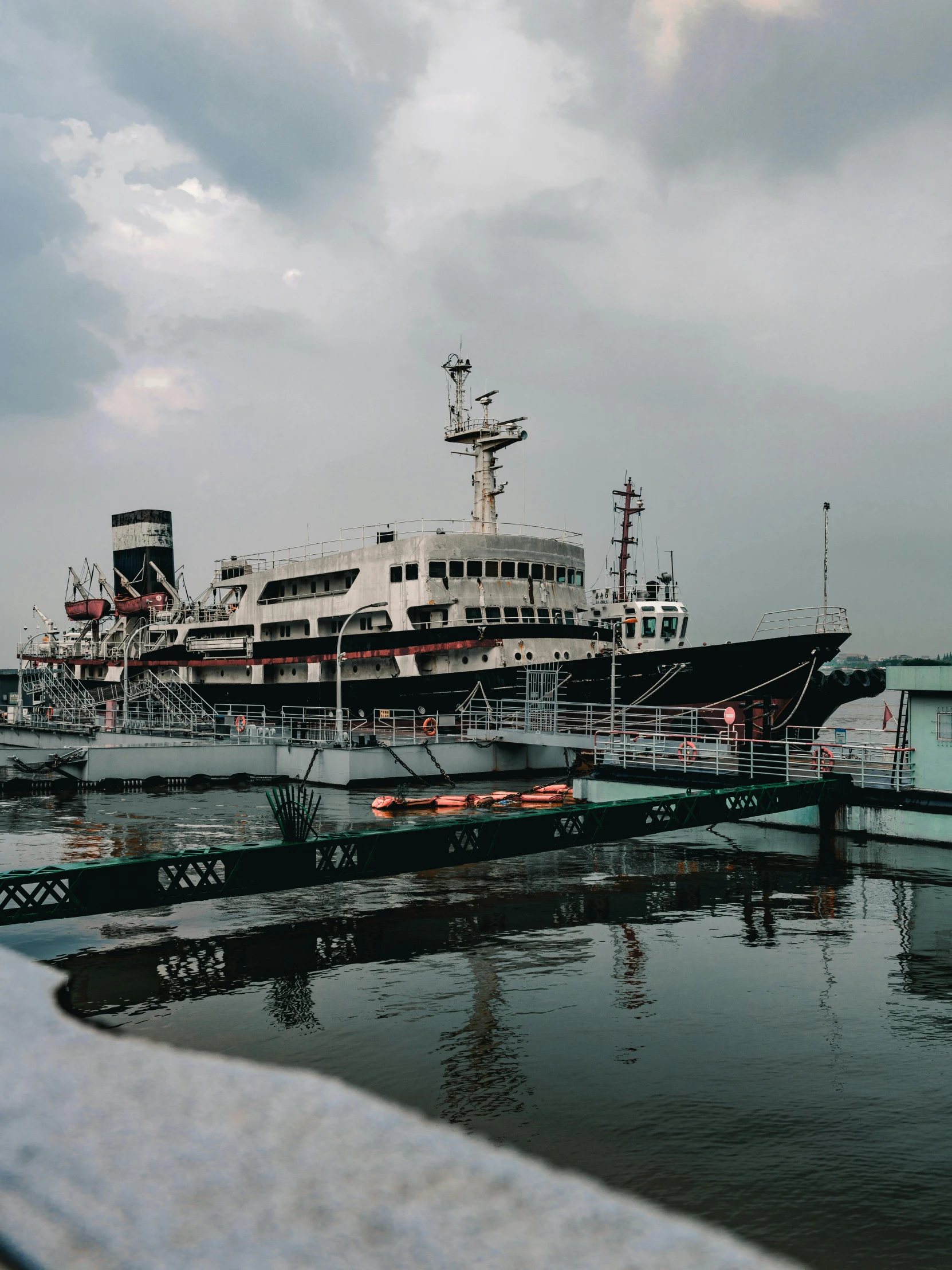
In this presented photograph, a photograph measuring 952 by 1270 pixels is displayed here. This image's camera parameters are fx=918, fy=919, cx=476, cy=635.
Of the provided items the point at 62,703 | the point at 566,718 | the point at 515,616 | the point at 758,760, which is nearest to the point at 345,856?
the point at 758,760

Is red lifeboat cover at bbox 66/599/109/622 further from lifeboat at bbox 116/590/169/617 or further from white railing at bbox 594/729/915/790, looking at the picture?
white railing at bbox 594/729/915/790

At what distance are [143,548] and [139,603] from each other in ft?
14.2

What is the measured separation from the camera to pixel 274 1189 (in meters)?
8.75

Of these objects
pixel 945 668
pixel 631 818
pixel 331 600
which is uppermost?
pixel 331 600

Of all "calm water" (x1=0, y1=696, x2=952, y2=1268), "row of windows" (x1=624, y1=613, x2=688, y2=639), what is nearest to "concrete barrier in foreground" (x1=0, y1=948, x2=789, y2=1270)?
"calm water" (x1=0, y1=696, x2=952, y2=1268)

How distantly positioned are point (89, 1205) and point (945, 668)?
2235 cm

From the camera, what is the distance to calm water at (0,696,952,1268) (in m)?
8.95

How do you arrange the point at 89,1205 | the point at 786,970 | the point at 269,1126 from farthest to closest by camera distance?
the point at 786,970
the point at 269,1126
the point at 89,1205

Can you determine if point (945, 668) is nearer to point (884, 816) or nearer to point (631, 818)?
point (884, 816)

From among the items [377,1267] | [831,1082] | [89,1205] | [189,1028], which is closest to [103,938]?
[189,1028]

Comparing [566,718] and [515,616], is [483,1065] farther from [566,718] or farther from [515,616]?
[515,616]

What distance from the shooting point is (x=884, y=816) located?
2445cm

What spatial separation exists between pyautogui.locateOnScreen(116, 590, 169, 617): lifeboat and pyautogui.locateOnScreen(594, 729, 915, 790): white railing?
128 ft

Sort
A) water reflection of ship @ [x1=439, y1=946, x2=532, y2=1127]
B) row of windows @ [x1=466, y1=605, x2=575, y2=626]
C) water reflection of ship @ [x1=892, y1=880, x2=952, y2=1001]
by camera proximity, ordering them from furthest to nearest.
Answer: row of windows @ [x1=466, y1=605, x2=575, y2=626] → water reflection of ship @ [x1=892, y1=880, x2=952, y2=1001] → water reflection of ship @ [x1=439, y1=946, x2=532, y2=1127]
